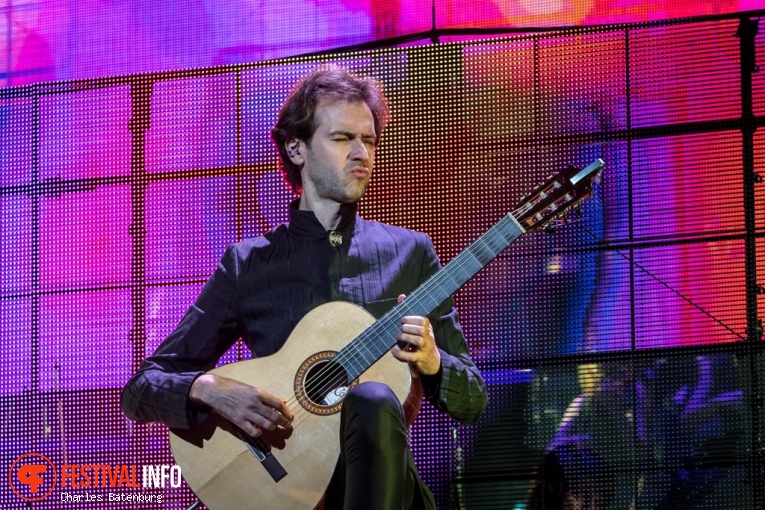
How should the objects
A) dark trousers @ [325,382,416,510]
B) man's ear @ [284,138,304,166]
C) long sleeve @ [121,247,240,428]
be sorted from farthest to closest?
man's ear @ [284,138,304,166] < long sleeve @ [121,247,240,428] < dark trousers @ [325,382,416,510]

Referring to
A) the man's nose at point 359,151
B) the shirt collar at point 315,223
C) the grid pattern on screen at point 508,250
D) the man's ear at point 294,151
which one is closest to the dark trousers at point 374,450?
the shirt collar at point 315,223

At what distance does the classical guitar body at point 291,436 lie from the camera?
2.60 m

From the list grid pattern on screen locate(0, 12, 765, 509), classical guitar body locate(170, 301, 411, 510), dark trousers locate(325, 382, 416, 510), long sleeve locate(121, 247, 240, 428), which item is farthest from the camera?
grid pattern on screen locate(0, 12, 765, 509)

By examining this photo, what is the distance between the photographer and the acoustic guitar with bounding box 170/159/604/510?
2613mm

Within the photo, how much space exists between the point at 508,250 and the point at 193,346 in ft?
4.32

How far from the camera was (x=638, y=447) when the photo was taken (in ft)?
11.7

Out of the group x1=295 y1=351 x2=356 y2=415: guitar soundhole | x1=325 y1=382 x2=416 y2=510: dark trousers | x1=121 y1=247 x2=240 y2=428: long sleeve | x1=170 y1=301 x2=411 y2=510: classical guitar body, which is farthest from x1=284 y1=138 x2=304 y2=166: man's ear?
x1=325 y1=382 x2=416 y2=510: dark trousers

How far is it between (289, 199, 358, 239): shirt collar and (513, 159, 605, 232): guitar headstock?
0.58 m

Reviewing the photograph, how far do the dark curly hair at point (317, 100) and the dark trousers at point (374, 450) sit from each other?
1.20m

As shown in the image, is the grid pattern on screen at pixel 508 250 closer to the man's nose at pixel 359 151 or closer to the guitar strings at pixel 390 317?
the man's nose at pixel 359 151

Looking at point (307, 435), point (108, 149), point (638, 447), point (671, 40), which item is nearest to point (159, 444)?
point (108, 149)

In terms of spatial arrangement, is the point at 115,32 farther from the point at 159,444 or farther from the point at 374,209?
the point at 159,444

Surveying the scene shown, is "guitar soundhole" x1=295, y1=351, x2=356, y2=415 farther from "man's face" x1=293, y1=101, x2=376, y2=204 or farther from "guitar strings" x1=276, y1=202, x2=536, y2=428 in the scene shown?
"man's face" x1=293, y1=101, x2=376, y2=204

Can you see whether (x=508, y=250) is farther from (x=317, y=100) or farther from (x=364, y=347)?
(x=364, y=347)
